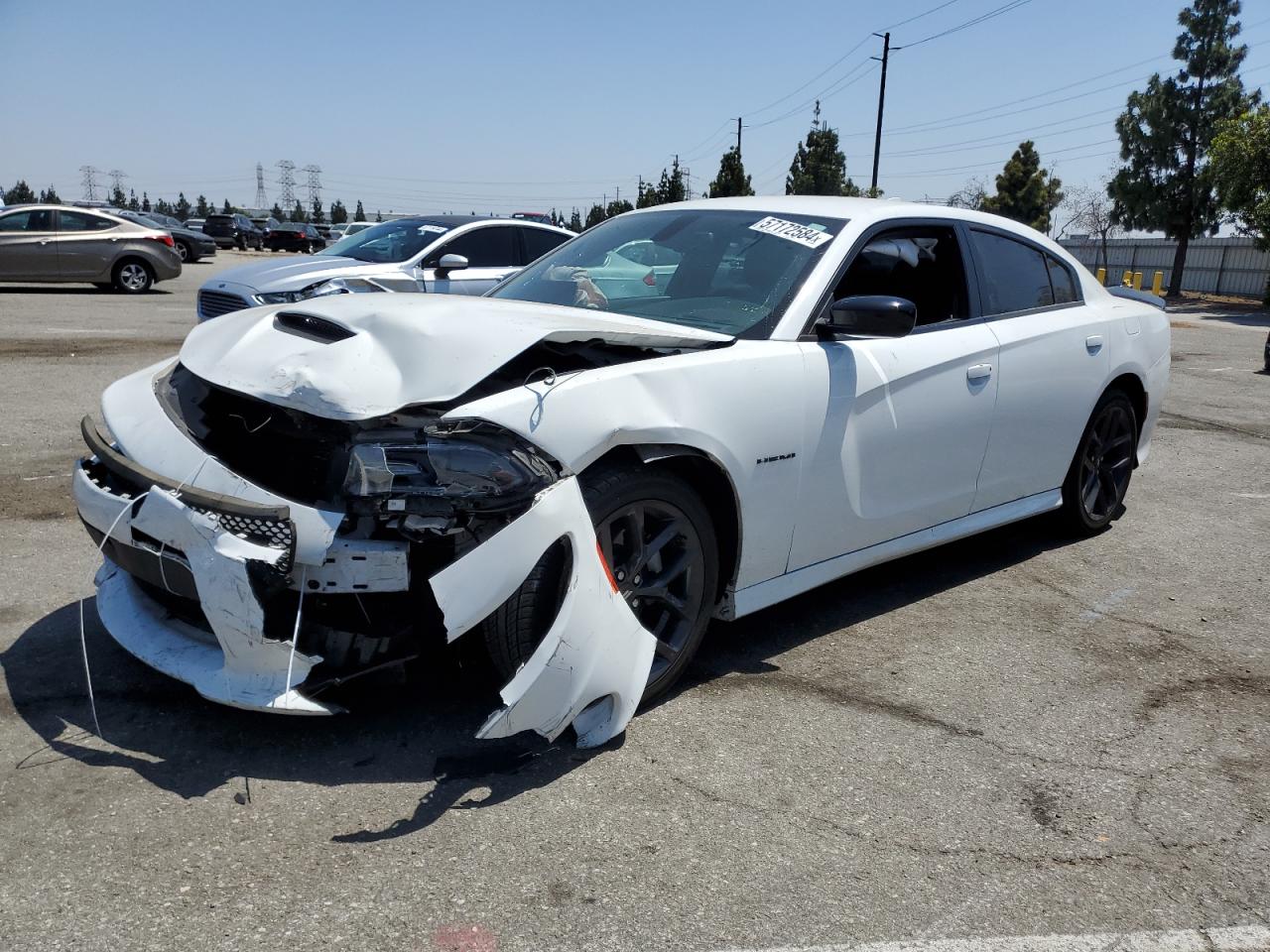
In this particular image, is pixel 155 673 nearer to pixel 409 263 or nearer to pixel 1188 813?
pixel 1188 813

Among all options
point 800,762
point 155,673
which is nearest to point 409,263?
point 155,673

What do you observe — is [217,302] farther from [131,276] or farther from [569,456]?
[131,276]

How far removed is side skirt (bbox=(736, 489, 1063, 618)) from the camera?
12.4 feet

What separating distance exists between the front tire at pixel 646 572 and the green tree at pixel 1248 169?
1272 inches

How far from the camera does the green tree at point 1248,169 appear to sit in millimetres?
30109

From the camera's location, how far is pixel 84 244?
18.8 metres

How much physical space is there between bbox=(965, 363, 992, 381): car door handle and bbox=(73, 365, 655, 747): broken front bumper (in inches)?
81.4

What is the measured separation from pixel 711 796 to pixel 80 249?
19.2 m

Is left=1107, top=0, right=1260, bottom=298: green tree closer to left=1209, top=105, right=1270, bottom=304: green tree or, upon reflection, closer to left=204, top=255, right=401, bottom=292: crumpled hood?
left=1209, top=105, right=1270, bottom=304: green tree

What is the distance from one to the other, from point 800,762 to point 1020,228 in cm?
327

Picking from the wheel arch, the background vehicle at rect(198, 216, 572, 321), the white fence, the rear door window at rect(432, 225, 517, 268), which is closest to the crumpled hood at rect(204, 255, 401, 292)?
the background vehicle at rect(198, 216, 572, 321)

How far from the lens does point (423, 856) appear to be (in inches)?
104

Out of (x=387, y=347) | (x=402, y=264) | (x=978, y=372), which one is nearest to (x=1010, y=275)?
(x=978, y=372)

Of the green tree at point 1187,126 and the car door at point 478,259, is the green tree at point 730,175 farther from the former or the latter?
the car door at point 478,259
